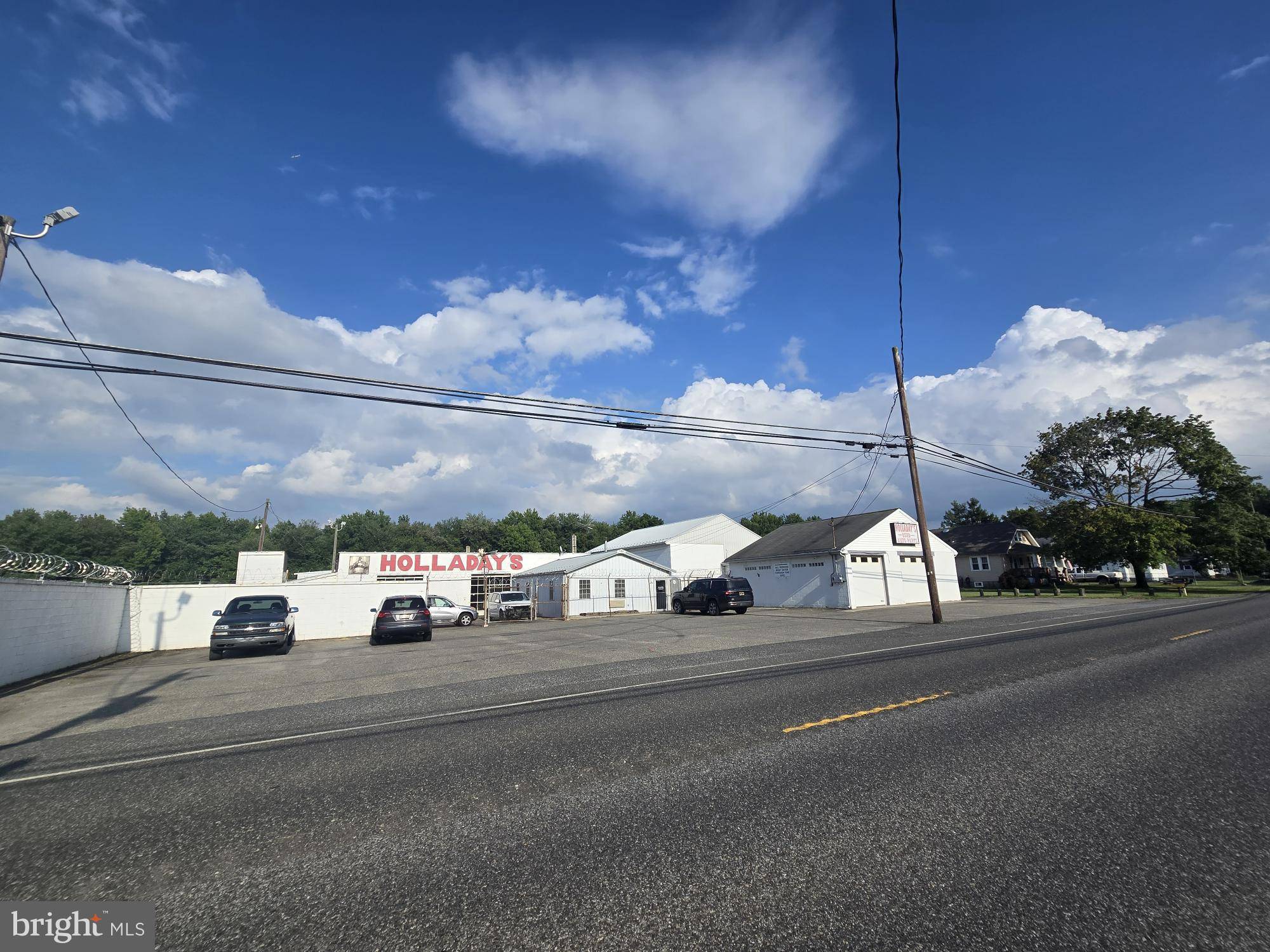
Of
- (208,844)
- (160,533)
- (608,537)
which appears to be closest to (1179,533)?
(208,844)

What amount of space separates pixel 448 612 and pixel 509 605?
430cm

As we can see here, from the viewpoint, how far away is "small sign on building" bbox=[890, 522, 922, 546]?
34281 mm

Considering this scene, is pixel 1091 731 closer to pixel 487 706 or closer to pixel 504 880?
pixel 504 880

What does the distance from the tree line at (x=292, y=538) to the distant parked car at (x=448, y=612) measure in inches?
2306

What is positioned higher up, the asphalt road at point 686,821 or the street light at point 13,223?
the street light at point 13,223

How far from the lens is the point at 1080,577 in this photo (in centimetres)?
6194

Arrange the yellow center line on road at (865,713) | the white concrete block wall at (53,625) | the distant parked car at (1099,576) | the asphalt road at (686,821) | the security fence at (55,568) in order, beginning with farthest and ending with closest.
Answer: the distant parked car at (1099,576) → the white concrete block wall at (53,625) → the security fence at (55,568) → the yellow center line on road at (865,713) → the asphalt road at (686,821)

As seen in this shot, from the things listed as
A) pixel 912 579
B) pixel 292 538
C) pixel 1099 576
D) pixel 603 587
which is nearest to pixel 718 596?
pixel 603 587

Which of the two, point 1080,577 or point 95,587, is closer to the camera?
point 95,587

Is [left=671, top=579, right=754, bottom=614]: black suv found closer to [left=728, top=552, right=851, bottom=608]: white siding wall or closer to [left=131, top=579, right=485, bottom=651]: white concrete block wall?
[left=728, top=552, right=851, bottom=608]: white siding wall

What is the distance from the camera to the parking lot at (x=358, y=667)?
9031 millimetres

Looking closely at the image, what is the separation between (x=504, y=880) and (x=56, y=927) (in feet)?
7.48

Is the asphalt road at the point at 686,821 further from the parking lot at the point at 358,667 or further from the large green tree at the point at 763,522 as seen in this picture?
the large green tree at the point at 763,522

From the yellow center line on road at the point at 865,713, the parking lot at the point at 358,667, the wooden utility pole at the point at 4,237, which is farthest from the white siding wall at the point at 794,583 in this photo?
the wooden utility pole at the point at 4,237
